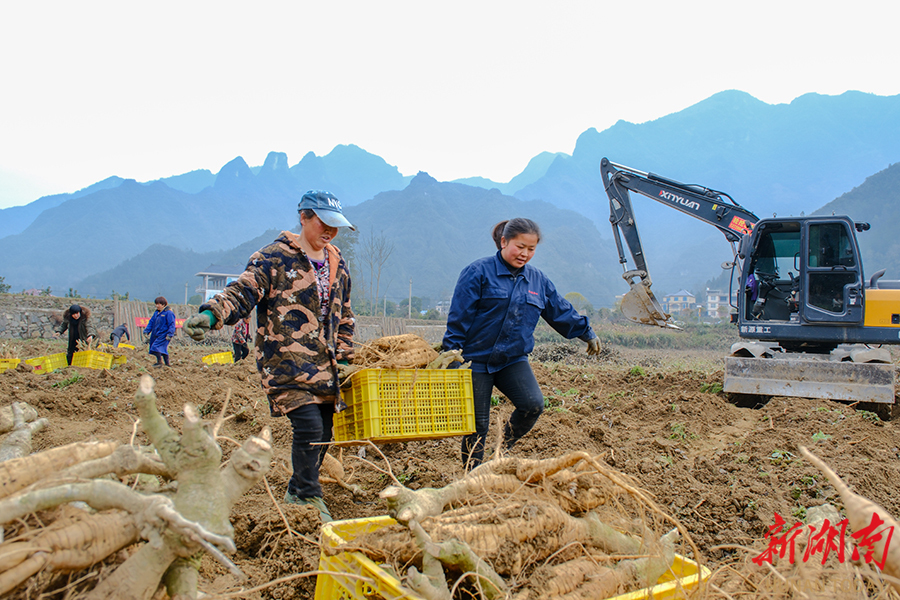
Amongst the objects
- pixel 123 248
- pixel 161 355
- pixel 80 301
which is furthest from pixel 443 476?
pixel 123 248

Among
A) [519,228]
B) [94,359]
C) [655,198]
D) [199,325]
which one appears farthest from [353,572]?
[94,359]

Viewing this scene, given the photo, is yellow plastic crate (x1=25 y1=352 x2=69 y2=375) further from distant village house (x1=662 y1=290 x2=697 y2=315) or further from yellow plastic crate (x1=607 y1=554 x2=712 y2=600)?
distant village house (x1=662 y1=290 x2=697 y2=315)

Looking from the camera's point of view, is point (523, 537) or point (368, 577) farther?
point (523, 537)

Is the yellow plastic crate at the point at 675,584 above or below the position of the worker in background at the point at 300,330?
below

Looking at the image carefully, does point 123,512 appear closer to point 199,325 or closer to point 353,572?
point 353,572

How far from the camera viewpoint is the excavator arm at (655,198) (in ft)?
29.8

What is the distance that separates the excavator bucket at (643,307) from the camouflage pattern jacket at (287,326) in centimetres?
747

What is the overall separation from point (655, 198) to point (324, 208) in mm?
8372

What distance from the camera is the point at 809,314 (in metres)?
7.32

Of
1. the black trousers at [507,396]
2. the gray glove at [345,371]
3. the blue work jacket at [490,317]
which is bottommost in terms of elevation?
the black trousers at [507,396]

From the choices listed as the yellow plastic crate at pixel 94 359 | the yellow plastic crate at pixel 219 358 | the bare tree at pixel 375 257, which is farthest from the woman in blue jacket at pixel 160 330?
the bare tree at pixel 375 257

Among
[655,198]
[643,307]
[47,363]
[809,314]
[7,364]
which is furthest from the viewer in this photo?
[47,363]

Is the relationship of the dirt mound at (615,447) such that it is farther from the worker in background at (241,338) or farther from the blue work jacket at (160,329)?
the blue work jacket at (160,329)

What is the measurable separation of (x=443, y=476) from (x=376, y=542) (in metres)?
2.01
